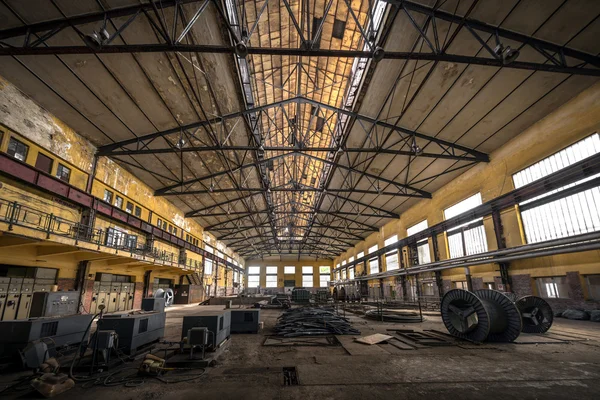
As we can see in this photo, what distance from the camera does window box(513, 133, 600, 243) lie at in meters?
11.0

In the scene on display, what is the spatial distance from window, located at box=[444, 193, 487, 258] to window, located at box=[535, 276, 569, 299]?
3264mm

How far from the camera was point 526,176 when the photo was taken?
13578 mm

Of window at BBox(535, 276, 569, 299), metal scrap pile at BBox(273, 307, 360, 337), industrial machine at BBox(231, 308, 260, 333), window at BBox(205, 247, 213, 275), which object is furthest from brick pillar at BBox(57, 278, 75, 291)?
window at BBox(535, 276, 569, 299)

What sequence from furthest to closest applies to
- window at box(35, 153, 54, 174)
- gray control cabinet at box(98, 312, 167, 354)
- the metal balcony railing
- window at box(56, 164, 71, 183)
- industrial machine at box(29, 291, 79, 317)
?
1. window at box(56, 164, 71, 183)
2. window at box(35, 153, 54, 174)
3. the metal balcony railing
4. industrial machine at box(29, 291, 79, 317)
5. gray control cabinet at box(98, 312, 167, 354)

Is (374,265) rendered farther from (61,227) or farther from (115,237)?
(61,227)

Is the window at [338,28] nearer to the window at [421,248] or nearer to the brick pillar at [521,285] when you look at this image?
the brick pillar at [521,285]

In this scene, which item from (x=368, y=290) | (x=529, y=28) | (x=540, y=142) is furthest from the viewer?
(x=368, y=290)

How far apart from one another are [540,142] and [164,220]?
2508 centimetres

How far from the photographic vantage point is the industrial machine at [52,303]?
9511 millimetres

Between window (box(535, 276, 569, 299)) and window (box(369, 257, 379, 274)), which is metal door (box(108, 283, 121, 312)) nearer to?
window (box(535, 276, 569, 299))

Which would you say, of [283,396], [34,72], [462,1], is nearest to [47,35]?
[34,72]

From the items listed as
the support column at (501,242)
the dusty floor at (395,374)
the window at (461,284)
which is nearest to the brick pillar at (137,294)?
the dusty floor at (395,374)

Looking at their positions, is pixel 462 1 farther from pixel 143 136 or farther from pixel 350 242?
pixel 350 242

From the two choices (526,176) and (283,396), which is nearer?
(283,396)
